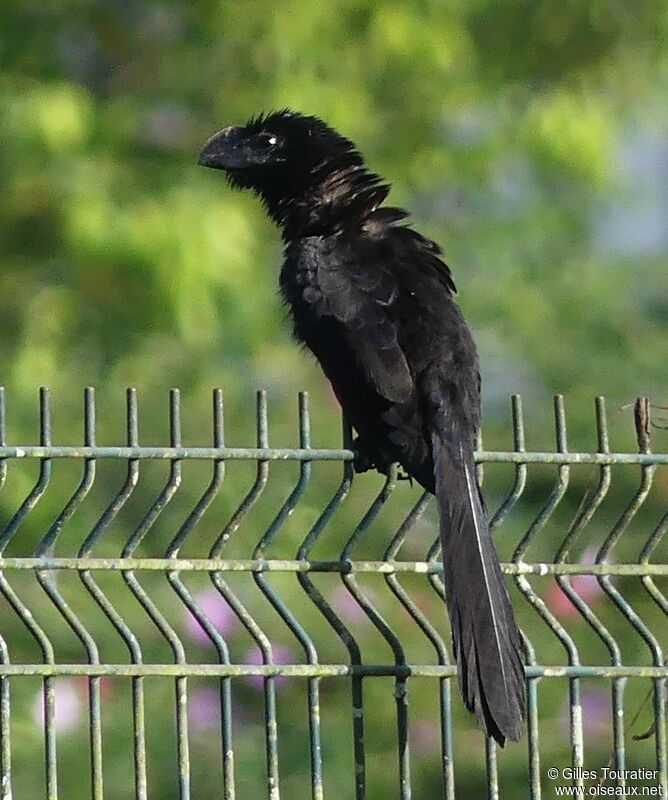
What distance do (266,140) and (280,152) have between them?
71 mm

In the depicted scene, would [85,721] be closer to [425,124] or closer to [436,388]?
[436,388]

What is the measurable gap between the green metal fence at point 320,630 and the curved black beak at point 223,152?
3.56 ft

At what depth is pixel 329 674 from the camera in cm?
448

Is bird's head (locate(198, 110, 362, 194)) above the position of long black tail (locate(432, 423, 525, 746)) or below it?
above

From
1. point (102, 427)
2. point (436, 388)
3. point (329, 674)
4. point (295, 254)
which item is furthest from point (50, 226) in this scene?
point (329, 674)

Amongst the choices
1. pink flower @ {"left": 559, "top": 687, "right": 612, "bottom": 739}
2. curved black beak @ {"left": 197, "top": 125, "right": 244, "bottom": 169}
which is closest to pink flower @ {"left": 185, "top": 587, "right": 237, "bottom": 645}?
pink flower @ {"left": 559, "top": 687, "right": 612, "bottom": 739}

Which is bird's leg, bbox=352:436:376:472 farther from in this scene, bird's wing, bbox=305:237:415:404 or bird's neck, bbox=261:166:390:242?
bird's neck, bbox=261:166:390:242

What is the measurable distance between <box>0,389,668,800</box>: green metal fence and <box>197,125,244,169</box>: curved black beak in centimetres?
109

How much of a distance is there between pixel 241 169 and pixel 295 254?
2.70 feet

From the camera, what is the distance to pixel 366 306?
5.51 m

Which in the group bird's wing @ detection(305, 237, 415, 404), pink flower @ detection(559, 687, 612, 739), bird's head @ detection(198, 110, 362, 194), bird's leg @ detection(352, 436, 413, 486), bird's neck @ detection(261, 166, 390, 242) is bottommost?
pink flower @ detection(559, 687, 612, 739)

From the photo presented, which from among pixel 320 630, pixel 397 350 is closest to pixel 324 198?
pixel 397 350

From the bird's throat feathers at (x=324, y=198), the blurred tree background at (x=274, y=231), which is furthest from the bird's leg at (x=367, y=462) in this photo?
the blurred tree background at (x=274, y=231)

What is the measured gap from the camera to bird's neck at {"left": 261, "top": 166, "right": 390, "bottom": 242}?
20.0 ft
